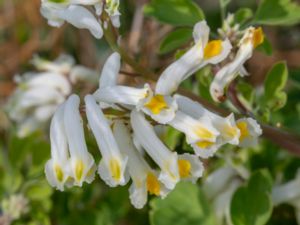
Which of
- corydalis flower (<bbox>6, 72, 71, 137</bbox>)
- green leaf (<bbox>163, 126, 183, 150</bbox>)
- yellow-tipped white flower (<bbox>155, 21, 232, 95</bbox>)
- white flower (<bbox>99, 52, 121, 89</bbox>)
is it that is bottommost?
corydalis flower (<bbox>6, 72, 71, 137</bbox>)

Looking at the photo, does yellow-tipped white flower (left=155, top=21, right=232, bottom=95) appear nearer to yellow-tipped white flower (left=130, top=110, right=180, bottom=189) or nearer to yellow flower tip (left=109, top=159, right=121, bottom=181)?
yellow-tipped white flower (left=130, top=110, right=180, bottom=189)

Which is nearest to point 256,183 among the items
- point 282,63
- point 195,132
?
point 282,63

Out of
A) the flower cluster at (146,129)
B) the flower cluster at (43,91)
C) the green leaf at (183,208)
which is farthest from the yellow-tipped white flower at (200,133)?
the flower cluster at (43,91)

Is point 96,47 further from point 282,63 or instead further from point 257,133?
point 257,133

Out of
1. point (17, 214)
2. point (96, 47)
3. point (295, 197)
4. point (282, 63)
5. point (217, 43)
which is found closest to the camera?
point (217, 43)

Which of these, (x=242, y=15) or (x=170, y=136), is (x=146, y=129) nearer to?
(x=170, y=136)

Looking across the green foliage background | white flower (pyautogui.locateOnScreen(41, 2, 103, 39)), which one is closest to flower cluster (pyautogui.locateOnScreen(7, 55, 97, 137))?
the green foliage background

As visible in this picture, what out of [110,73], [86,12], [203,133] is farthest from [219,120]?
[86,12]
